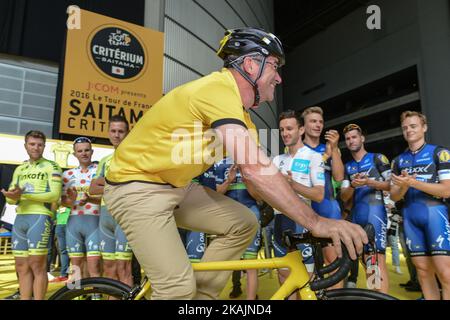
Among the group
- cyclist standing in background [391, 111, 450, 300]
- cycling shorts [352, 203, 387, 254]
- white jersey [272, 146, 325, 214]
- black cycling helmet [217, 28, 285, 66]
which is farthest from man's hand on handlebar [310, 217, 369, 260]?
cycling shorts [352, 203, 387, 254]

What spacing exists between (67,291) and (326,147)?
116 inches

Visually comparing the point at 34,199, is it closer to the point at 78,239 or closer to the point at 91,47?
the point at 78,239

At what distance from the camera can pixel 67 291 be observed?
5.62 ft

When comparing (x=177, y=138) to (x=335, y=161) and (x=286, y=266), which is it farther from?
(x=335, y=161)

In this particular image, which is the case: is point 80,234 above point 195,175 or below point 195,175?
below

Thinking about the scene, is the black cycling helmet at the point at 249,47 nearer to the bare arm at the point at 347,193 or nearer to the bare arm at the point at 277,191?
the bare arm at the point at 277,191

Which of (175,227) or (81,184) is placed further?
(81,184)

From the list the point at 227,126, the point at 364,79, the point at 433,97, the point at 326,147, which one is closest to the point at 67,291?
the point at 227,126

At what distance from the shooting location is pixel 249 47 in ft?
5.32

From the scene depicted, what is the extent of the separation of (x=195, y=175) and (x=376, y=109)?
22055 mm

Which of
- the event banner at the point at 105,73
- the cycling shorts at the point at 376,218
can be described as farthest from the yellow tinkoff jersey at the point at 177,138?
the event banner at the point at 105,73

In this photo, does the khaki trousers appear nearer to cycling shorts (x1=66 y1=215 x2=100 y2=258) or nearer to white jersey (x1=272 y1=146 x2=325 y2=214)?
white jersey (x1=272 y1=146 x2=325 y2=214)

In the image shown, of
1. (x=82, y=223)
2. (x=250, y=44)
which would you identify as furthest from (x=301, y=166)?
(x=82, y=223)

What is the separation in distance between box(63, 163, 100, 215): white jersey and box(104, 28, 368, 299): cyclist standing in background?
8.67 ft
